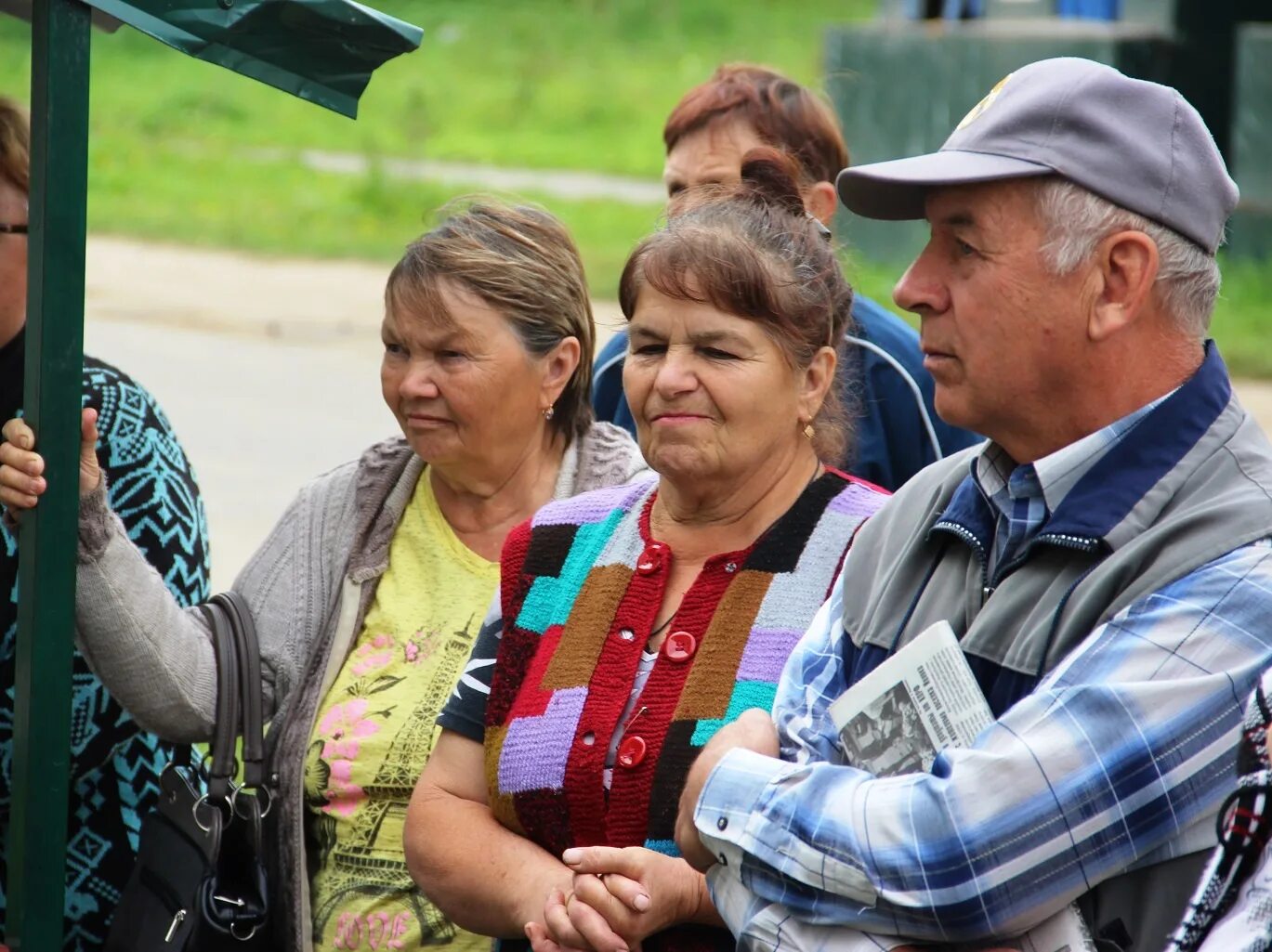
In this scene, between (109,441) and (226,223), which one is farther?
Result: (226,223)

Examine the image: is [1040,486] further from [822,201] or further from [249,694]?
[822,201]

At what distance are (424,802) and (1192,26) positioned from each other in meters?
13.3

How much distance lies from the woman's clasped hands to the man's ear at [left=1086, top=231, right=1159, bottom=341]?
884 millimetres

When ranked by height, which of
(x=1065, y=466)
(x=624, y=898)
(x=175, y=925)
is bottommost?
(x=175, y=925)

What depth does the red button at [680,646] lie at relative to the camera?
248cm

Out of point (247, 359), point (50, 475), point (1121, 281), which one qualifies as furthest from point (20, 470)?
point (247, 359)

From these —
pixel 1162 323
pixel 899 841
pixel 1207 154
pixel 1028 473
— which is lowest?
pixel 899 841

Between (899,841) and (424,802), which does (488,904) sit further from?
(899,841)

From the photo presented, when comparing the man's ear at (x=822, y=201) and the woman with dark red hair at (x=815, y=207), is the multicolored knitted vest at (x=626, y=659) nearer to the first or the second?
the woman with dark red hair at (x=815, y=207)

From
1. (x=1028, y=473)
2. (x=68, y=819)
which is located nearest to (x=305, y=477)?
(x=68, y=819)

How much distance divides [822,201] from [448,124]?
21.6 m

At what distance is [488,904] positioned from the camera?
2.49 m

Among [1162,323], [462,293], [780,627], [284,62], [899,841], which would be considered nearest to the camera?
[899,841]

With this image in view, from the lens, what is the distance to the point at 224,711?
2.98 meters
